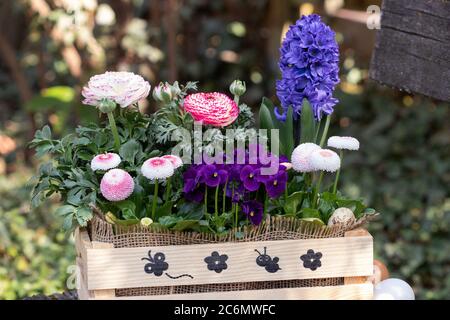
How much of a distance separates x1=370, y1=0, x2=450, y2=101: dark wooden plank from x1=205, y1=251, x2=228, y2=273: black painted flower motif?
832mm

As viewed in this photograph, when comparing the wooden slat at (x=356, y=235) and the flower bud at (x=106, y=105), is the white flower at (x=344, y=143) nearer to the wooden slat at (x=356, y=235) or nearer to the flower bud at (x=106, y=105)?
the wooden slat at (x=356, y=235)

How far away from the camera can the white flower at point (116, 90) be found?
190 cm

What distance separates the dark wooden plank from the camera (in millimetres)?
2158

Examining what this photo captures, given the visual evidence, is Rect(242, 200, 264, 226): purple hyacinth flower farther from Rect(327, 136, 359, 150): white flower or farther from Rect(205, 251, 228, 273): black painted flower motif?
Rect(327, 136, 359, 150): white flower

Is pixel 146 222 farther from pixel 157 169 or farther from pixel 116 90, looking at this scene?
pixel 116 90

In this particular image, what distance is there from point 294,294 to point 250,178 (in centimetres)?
32

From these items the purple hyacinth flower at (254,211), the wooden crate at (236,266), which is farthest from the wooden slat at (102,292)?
the purple hyacinth flower at (254,211)

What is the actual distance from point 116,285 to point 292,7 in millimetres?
3819

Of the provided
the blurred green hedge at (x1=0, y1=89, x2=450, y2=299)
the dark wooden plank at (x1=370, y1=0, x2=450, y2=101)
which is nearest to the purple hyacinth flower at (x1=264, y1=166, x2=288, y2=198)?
the dark wooden plank at (x1=370, y1=0, x2=450, y2=101)

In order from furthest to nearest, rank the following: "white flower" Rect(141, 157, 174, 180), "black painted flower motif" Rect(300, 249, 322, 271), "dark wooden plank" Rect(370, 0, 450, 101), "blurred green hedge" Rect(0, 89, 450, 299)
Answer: "blurred green hedge" Rect(0, 89, 450, 299) → "dark wooden plank" Rect(370, 0, 450, 101) → "black painted flower motif" Rect(300, 249, 322, 271) → "white flower" Rect(141, 157, 174, 180)

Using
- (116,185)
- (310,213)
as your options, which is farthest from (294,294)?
(116,185)

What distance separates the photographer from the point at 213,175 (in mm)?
1808

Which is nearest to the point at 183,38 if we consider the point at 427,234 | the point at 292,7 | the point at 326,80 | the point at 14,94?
the point at 292,7
